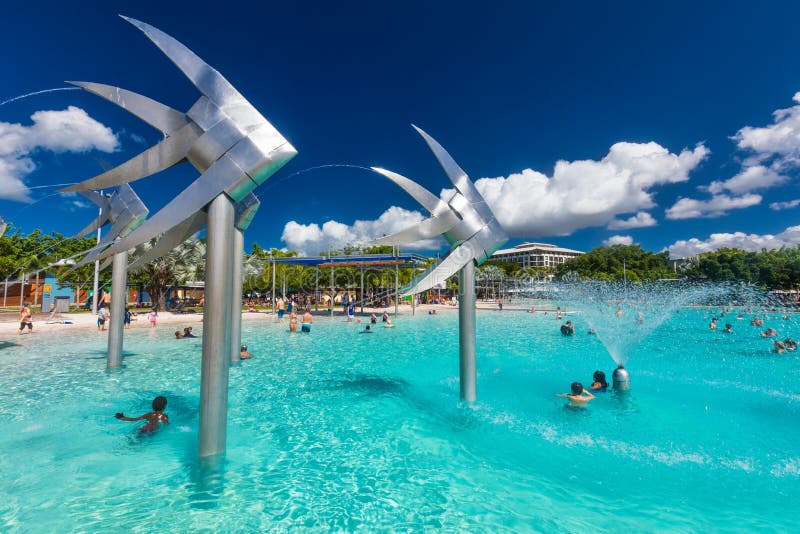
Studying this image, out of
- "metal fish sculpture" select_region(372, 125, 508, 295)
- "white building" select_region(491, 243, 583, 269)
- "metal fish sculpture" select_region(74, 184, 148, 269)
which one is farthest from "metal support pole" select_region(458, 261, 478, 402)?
"white building" select_region(491, 243, 583, 269)

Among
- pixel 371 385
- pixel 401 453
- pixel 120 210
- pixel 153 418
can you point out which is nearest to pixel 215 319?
pixel 401 453

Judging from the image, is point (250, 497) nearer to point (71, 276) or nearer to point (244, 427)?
point (244, 427)

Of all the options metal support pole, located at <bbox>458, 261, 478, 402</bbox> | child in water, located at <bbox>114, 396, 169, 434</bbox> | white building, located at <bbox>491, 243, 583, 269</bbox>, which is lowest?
child in water, located at <bbox>114, 396, 169, 434</bbox>

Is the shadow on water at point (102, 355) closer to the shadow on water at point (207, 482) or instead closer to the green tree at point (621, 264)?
the shadow on water at point (207, 482)

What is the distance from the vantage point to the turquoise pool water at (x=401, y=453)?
4.63 m

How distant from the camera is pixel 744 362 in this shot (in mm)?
15172

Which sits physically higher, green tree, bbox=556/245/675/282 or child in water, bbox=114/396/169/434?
green tree, bbox=556/245/675/282

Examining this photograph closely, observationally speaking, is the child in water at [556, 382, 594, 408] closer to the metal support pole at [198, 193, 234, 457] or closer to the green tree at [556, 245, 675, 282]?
the metal support pole at [198, 193, 234, 457]

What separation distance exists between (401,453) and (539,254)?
580 feet

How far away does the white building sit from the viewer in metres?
171

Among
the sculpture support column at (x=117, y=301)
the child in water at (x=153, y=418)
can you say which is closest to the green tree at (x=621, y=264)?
the sculpture support column at (x=117, y=301)

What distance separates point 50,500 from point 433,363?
35.2ft

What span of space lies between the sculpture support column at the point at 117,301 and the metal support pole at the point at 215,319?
733 cm

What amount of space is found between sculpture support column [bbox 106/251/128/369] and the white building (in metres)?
165
